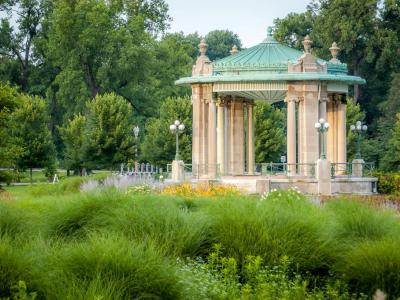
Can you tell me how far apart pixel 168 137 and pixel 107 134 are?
10.9 feet

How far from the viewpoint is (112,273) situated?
→ 37.6 feet

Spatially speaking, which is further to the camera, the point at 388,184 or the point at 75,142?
the point at 75,142

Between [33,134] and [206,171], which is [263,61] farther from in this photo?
[33,134]

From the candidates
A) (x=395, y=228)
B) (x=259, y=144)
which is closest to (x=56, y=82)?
(x=259, y=144)

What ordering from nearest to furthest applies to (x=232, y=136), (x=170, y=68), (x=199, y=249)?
(x=199, y=249) → (x=232, y=136) → (x=170, y=68)

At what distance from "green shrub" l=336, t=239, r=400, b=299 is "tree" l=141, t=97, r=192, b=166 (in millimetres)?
39017

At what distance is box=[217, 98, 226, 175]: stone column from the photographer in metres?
38.0

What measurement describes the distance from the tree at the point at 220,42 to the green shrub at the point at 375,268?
333ft

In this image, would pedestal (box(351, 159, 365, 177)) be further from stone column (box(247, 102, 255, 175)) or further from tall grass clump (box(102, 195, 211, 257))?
tall grass clump (box(102, 195, 211, 257))

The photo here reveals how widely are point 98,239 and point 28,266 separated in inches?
46.0

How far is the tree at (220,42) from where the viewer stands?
115625 millimetres

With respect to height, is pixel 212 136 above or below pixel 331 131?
below

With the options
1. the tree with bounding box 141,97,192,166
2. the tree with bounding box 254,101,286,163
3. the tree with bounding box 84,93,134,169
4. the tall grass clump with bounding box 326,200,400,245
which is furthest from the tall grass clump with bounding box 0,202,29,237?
the tree with bounding box 141,97,192,166

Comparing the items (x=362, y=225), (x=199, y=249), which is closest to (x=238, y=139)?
(x=362, y=225)
